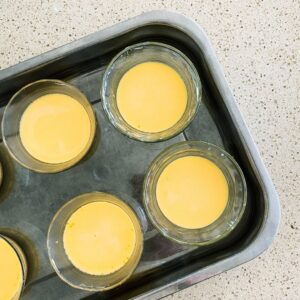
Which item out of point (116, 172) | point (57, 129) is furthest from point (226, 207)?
point (57, 129)

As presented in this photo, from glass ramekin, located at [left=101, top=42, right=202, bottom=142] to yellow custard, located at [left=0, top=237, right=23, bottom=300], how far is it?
0.82 feet

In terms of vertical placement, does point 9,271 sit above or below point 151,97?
below

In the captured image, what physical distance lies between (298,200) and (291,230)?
0.05m

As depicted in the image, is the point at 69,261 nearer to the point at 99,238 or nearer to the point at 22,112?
the point at 99,238

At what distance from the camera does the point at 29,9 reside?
0.88 m

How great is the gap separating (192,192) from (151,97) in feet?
0.51

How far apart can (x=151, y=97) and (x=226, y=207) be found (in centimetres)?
20

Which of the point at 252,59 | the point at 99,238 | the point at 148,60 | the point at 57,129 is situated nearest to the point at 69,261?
the point at 99,238

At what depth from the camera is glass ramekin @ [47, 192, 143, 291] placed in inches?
30.3

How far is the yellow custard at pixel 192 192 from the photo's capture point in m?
0.79

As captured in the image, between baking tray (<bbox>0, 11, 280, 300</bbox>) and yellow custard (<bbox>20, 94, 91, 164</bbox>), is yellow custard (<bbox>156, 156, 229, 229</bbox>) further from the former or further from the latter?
yellow custard (<bbox>20, 94, 91, 164</bbox>)

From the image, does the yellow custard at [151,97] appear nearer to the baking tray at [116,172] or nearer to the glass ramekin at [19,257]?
the baking tray at [116,172]

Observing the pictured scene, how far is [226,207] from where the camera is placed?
0.79 m

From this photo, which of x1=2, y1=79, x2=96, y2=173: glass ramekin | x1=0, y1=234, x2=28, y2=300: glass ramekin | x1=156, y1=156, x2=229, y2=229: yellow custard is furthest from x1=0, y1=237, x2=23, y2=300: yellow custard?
x1=156, y1=156, x2=229, y2=229: yellow custard
